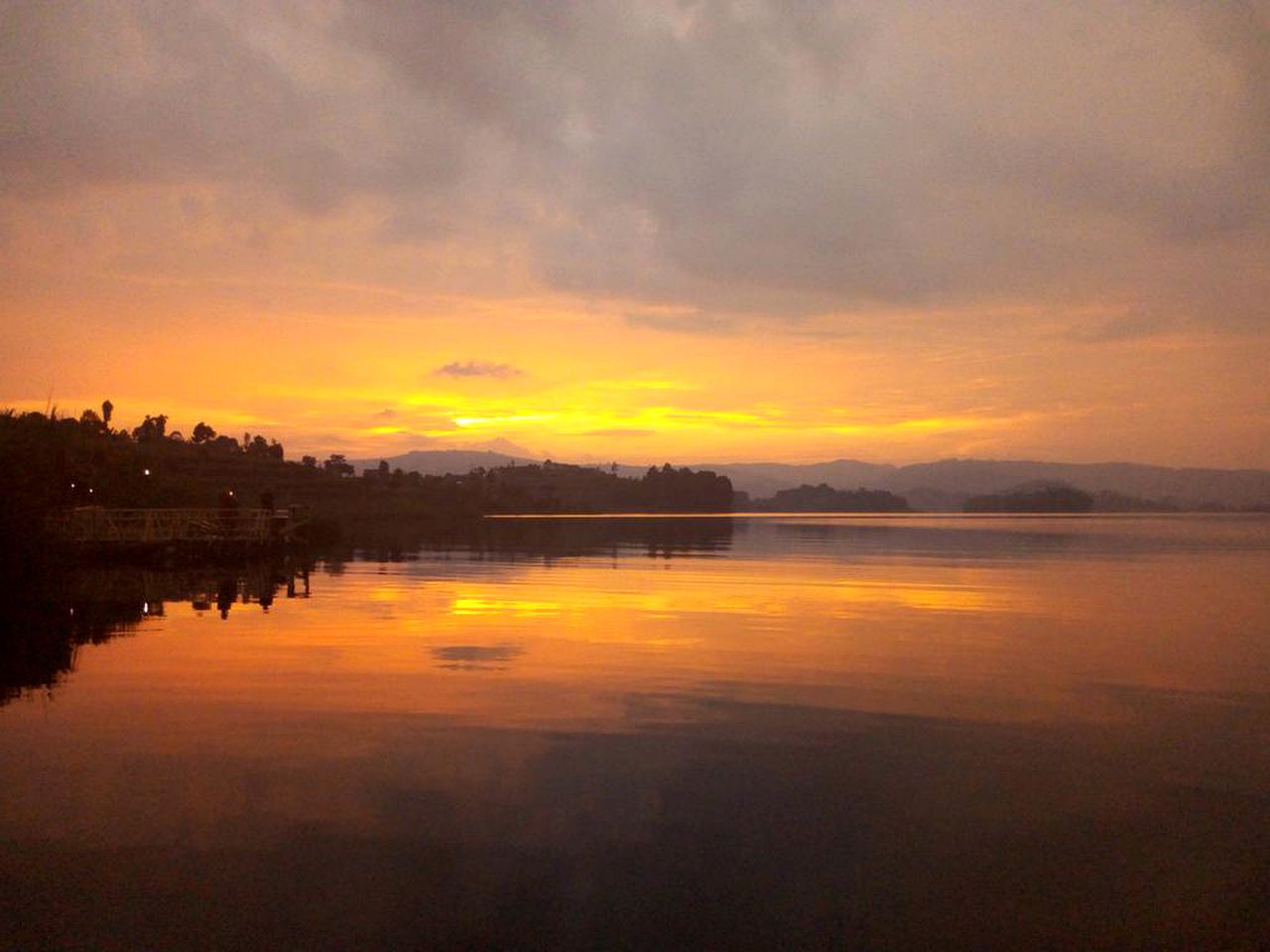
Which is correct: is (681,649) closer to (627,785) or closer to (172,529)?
(627,785)

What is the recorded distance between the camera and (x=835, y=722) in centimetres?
1886

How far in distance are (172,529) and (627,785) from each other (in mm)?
48882

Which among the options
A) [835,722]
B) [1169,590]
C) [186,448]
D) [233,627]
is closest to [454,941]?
[835,722]

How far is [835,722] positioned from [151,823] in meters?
11.4

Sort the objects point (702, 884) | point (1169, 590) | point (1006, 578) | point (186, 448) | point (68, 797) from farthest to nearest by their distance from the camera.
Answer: point (186, 448) < point (1006, 578) < point (1169, 590) < point (68, 797) < point (702, 884)

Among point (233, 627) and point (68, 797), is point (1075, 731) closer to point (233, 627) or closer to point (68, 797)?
point (68, 797)

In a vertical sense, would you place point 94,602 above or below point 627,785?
above

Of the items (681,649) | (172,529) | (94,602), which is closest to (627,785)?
(681,649)

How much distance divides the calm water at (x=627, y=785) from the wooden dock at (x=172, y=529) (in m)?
25.1

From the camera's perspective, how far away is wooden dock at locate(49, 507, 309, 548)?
5438 cm

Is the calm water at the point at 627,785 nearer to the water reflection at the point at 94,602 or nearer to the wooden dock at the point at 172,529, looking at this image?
the water reflection at the point at 94,602

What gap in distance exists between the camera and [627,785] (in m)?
14.6

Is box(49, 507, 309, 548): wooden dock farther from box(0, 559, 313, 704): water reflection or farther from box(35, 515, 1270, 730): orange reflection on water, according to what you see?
box(35, 515, 1270, 730): orange reflection on water

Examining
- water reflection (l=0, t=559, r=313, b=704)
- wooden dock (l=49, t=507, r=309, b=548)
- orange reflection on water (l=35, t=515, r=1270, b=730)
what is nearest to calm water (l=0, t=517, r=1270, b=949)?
orange reflection on water (l=35, t=515, r=1270, b=730)
